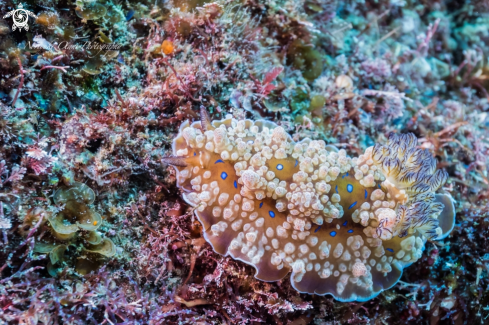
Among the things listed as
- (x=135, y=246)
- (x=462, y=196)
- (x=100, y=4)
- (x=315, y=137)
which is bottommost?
(x=462, y=196)

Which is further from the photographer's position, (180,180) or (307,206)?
(180,180)

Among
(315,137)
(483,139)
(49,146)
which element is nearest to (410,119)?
(483,139)

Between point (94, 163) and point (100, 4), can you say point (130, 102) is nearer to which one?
point (94, 163)
